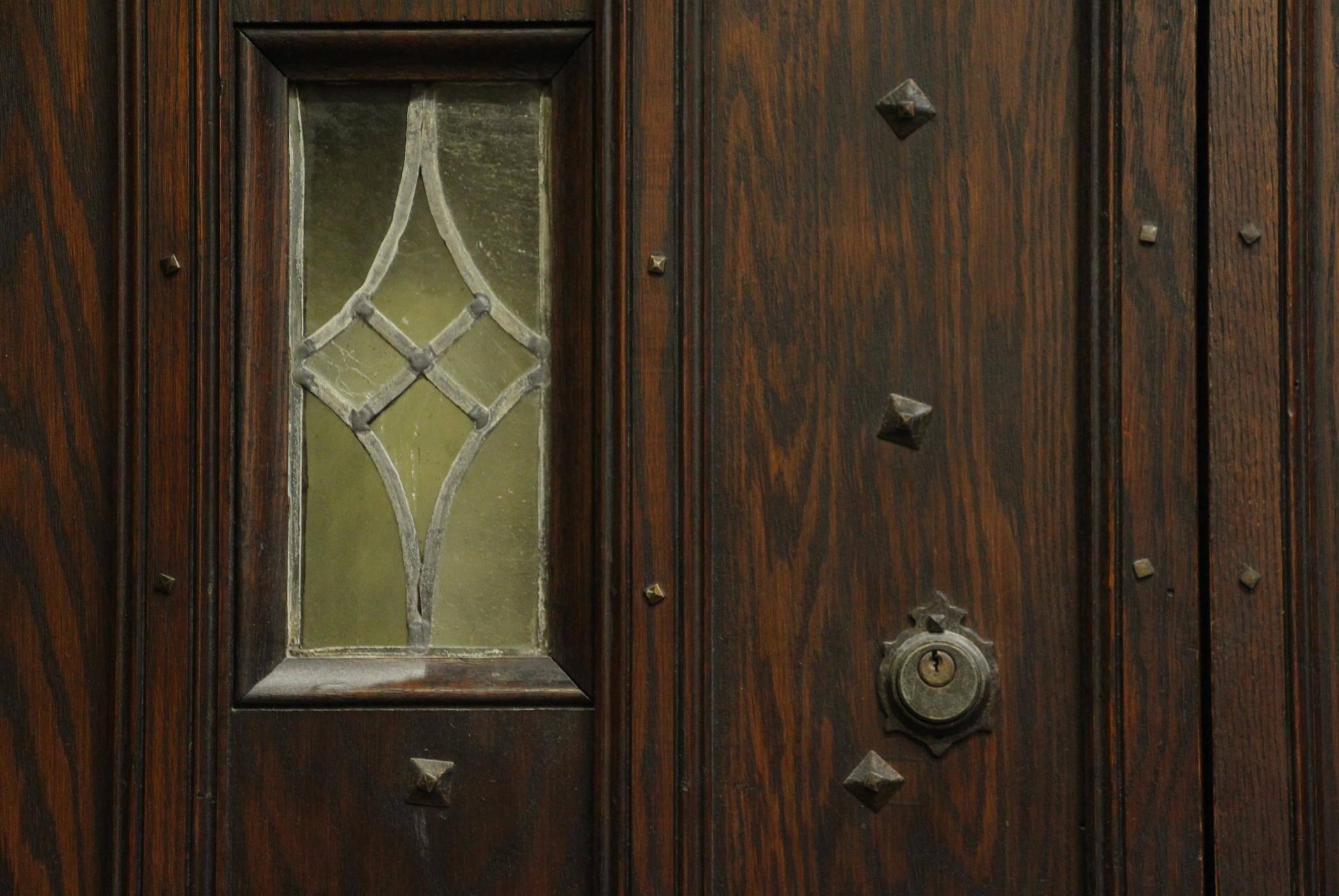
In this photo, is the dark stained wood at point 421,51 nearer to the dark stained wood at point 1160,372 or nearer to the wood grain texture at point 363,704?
the wood grain texture at point 363,704

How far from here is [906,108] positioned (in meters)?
0.75

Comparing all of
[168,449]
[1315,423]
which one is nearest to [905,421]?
[1315,423]

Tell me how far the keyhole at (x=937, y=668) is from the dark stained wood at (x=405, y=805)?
0.73 feet

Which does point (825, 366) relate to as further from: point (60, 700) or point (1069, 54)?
point (60, 700)

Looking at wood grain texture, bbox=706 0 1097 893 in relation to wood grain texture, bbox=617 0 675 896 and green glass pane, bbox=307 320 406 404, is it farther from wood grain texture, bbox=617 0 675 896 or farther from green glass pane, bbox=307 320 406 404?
green glass pane, bbox=307 320 406 404

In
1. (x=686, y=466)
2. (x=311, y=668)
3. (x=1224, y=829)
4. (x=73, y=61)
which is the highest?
(x=73, y=61)

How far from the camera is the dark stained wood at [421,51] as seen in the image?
0.76 m

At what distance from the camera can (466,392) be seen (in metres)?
0.77

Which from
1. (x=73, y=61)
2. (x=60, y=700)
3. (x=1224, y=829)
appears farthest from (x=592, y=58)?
(x=1224, y=829)

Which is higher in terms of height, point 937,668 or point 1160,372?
point 1160,372

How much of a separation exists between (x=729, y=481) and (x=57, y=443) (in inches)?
17.5

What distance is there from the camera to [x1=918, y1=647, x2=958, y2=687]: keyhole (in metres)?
0.74

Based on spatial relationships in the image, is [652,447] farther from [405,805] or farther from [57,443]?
[57,443]

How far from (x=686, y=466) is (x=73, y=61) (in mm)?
491
